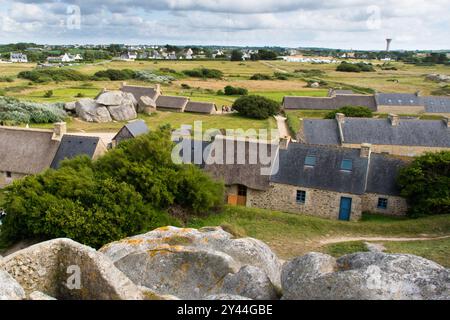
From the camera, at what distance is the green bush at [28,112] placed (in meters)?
45.8

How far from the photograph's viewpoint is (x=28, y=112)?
4747cm

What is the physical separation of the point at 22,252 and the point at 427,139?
33.9 meters

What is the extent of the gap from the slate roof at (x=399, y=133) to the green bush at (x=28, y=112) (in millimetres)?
31561

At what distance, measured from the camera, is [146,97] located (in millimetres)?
56562

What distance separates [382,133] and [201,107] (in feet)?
90.4

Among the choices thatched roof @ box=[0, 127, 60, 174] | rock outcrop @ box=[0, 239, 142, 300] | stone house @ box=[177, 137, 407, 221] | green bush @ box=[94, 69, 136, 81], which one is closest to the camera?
rock outcrop @ box=[0, 239, 142, 300]

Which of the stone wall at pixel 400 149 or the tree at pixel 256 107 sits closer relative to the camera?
the stone wall at pixel 400 149

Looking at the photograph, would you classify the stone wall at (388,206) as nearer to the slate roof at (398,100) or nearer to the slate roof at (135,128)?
→ the slate roof at (135,128)

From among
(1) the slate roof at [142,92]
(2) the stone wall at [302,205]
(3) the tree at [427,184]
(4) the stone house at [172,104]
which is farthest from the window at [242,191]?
(1) the slate roof at [142,92]

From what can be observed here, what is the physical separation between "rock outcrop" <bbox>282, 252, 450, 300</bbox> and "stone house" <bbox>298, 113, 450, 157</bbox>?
2751 centimetres

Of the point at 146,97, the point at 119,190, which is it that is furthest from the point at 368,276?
the point at 146,97

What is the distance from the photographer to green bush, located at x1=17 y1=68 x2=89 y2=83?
7919 centimetres

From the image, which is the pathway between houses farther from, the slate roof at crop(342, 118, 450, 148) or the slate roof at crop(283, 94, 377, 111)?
the slate roof at crop(342, 118, 450, 148)

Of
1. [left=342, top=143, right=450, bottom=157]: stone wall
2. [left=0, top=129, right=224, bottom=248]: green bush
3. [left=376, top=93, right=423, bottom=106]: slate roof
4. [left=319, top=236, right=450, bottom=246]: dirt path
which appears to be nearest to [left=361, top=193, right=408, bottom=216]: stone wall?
[left=319, top=236, right=450, bottom=246]: dirt path
